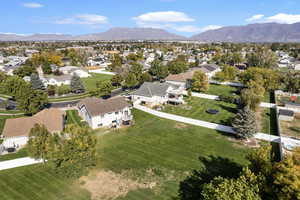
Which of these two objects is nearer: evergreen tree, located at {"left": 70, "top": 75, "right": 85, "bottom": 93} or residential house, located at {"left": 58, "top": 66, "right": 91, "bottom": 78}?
evergreen tree, located at {"left": 70, "top": 75, "right": 85, "bottom": 93}

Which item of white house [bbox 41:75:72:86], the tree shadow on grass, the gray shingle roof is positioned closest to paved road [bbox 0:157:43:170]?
the tree shadow on grass

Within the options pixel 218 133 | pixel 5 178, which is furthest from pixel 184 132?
pixel 5 178

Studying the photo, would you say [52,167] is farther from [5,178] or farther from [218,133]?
[218,133]

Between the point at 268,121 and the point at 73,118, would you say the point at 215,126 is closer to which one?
the point at 268,121

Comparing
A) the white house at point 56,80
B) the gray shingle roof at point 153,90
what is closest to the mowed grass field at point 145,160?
the gray shingle roof at point 153,90

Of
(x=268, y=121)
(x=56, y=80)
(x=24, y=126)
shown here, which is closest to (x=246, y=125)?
(x=268, y=121)

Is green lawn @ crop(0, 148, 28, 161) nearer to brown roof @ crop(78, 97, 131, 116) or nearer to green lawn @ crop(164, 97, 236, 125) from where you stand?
brown roof @ crop(78, 97, 131, 116)
